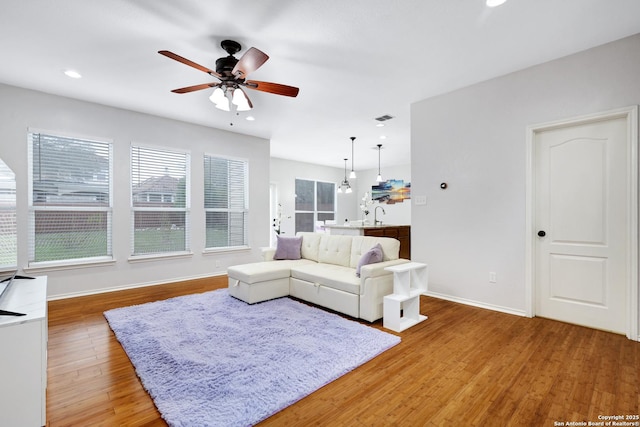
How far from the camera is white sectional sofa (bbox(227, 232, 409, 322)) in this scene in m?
3.10

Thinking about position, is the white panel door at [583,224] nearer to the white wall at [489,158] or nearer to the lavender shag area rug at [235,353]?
the white wall at [489,158]

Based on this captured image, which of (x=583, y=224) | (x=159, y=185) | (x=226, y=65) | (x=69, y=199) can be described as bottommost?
(x=583, y=224)

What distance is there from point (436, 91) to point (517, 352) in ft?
10.1

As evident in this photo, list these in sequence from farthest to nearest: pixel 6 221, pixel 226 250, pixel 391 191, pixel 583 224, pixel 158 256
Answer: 1. pixel 391 191
2. pixel 226 250
3. pixel 158 256
4. pixel 583 224
5. pixel 6 221

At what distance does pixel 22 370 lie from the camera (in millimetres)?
1537

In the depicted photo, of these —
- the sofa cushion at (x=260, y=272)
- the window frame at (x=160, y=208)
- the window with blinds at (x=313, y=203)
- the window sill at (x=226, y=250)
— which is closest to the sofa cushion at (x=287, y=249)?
the sofa cushion at (x=260, y=272)

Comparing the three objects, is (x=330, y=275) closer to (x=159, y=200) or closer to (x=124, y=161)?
(x=159, y=200)

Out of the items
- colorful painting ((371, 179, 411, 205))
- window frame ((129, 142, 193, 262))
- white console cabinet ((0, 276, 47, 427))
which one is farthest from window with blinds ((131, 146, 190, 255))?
colorful painting ((371, 179, 411, 205))

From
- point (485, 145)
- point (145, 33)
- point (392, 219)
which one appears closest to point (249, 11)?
point (145, 33)

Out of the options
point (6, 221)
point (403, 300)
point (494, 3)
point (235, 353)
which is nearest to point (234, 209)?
point (6, 221)

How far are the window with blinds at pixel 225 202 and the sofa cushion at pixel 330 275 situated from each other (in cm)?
228

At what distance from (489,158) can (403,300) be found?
6.71 feet

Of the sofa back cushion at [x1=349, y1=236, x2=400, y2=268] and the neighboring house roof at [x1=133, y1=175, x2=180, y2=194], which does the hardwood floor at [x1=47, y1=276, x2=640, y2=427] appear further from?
the neighboring house roof at [x1=133, y1=175, x2=180, y2=194]

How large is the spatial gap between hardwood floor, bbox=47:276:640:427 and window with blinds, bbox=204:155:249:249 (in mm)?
2683
